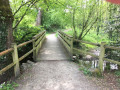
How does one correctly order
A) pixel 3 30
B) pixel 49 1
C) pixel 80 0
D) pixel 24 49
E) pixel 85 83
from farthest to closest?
pixel 80 0, pixel 24 49, pixel 49 1, pixel 3 30, pixel 85 83

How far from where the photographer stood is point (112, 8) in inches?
221

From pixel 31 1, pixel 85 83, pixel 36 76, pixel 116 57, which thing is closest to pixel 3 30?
pixel 31 1

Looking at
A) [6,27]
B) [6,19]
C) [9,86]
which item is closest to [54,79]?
[9,86]

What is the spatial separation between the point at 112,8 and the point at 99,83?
4345mm

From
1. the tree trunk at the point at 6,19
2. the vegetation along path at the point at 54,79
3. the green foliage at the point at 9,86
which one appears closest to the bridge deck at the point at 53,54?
the vegetation along path at the point at 54,79

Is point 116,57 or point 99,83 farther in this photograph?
point 116,57

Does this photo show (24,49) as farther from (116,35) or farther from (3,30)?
(116,35)

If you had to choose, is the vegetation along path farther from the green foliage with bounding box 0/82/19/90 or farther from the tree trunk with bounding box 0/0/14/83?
the tree trunk with bounding box 0/0/14/83

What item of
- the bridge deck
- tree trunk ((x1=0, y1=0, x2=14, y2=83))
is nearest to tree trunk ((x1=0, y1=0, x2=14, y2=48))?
tree trunk ((x1=0, y1=0, x2=14, y2=83))

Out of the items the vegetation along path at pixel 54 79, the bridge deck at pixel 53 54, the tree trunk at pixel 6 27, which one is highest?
the tree trunk at pixel 6 27

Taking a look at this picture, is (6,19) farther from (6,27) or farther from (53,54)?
(53,54)

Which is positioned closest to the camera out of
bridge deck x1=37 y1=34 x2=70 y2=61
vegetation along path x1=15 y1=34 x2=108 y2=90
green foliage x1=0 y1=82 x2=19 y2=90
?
green foliage x1=0 y1=82 x2=19 y2=90

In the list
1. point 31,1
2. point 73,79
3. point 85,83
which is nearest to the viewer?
point 85,83

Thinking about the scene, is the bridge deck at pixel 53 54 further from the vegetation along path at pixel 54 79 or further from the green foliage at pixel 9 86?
the green foliage at pixel 9 86
